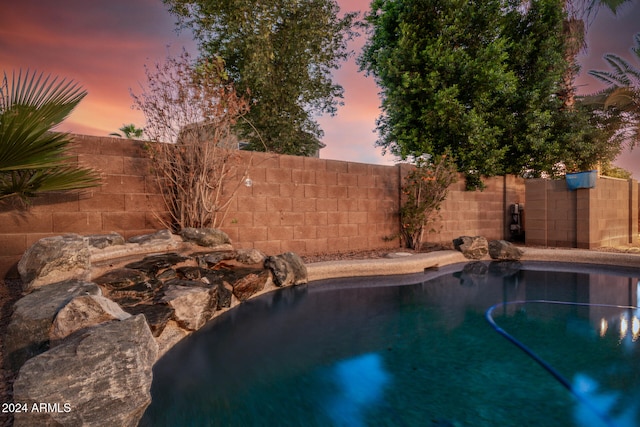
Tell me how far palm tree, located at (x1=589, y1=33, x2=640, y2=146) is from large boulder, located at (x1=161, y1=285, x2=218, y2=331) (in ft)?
39.2

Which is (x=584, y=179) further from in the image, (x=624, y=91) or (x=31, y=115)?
(x=31, y=115)

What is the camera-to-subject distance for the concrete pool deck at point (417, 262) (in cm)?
471

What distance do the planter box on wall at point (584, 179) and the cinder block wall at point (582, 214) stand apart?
14cm

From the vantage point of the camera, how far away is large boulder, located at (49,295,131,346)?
1.78 metres

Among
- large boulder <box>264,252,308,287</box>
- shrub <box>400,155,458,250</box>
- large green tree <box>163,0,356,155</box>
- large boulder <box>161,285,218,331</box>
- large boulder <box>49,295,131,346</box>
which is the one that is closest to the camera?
large boulder <box>49,295,131,346</box>

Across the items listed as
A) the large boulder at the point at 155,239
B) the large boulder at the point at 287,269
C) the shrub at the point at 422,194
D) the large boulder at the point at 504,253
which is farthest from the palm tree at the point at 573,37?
the large boulder at the point at 155,239

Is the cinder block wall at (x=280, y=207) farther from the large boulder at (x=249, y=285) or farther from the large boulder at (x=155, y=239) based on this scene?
the large boulder at (x=249, y=285)

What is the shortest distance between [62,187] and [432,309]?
12.8 ft

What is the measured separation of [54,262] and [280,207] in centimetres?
323

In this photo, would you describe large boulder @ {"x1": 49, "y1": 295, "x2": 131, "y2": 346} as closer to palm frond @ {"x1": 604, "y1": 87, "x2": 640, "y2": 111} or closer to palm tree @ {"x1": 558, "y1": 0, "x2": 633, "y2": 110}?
Result: palm tree @ {"x1": 558, "y1": 0, "x2": 633, "y2": 110}

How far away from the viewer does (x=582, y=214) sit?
23.0 feet

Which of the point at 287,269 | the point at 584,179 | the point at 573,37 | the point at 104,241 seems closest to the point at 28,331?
the point at 104,241

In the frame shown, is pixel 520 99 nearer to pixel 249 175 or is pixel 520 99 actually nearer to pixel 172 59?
pixel 249 175

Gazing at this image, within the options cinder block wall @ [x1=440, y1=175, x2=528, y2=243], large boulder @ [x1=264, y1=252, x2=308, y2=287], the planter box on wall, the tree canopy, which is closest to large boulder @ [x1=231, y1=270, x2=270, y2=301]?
large boulder @ [x1=264, y1=252, x2=308, y2=287]
